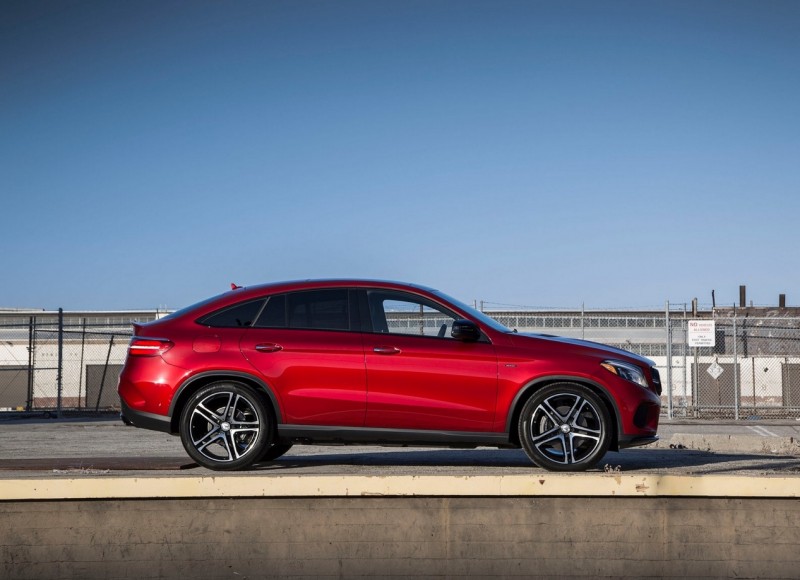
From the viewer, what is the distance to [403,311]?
830 cm

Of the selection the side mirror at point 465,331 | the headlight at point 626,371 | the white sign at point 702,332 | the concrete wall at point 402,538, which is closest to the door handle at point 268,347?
the side mirror at point 465,331

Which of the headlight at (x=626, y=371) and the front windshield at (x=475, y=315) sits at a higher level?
the front windshield at (x=475, y=315)

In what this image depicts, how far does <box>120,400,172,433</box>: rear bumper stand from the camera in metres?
7.63

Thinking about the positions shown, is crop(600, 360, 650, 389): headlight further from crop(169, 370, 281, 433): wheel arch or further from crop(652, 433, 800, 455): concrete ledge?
crop(652, 433, 800, 455): concrete ledge

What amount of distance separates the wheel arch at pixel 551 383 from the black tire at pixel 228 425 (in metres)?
1.87

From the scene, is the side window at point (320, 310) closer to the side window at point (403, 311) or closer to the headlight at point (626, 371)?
the side window at point (403, 311)

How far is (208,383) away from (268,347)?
559 millimetres

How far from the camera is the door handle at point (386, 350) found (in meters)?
7.55

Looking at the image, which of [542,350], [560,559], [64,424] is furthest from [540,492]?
[64,424]

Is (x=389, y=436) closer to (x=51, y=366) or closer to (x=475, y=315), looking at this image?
(x=475, y=315)

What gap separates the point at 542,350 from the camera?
7.55 m

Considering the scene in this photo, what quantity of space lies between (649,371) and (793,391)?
943 inches

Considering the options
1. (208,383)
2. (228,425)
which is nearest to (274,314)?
(208,383)

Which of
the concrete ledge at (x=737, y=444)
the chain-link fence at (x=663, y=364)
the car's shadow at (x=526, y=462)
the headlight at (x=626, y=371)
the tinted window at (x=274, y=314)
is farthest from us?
the chain-link fence at (x=663, y=364)
